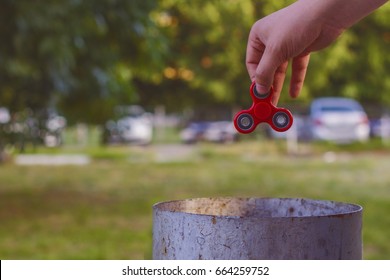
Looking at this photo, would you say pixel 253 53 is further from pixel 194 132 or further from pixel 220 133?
pixel 194 132

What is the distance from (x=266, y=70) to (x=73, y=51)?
20.8 ft

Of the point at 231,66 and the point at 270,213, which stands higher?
the point at 231,66

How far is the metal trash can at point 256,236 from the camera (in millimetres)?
2123

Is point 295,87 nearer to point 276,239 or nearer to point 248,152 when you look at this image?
point 276,239

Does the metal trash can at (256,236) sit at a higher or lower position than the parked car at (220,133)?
lower

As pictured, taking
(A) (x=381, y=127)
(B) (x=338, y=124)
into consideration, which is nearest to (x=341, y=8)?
(B) (x=338, y=124)

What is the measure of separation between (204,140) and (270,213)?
26997 millimetres

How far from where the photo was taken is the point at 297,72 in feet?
7.95

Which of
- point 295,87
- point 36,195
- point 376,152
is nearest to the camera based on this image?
point 295,87

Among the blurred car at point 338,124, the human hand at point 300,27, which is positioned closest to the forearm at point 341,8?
the human hand at point 300,27

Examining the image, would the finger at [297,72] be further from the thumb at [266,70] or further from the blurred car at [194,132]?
the blurred car at [194,132]

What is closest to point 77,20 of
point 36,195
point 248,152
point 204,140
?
point 36,195

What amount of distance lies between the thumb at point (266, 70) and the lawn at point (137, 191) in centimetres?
493
